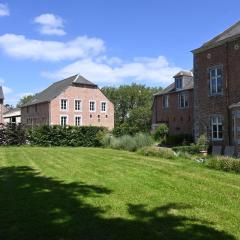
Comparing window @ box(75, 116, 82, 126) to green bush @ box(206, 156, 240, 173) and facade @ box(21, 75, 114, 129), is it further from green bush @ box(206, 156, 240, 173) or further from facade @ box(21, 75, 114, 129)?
green bush @ box(206, 156, 240, 173)

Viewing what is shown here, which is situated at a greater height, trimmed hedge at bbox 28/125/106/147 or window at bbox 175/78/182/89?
window at bbox 175/78/182/89

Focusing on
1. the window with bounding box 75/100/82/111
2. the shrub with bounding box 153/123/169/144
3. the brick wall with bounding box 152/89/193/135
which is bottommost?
the shrub with bounding box 153/123/169/144

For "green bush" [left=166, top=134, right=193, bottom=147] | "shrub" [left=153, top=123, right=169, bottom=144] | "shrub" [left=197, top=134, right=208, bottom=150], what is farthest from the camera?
"shrub" [left=153, top=123, right=169, bottom=144]

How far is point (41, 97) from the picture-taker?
2544 inches

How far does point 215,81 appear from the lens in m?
28.1

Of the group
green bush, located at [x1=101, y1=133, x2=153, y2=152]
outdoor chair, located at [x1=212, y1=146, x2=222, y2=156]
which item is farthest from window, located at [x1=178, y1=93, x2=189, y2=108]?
outdoor chair, located at [x1=212, y1=146, x2=222, y2=156]

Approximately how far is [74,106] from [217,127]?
34.0m

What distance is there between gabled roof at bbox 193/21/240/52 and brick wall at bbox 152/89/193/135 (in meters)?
10.7

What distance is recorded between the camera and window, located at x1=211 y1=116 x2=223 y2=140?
2747 centimetres

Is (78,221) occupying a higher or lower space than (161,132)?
lower

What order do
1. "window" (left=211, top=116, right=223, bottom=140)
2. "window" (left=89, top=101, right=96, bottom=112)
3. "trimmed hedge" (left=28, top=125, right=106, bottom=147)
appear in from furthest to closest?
"window" (left=89, top=101, right=96, bottom=112)
"trimmed hedge" (left=28, top=125, right=106, bottom=147)
"window" (left=211, top=116, right=223, bottom=140)

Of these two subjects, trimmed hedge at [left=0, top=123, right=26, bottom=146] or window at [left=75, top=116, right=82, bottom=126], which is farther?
window at [left=75, top=116, right=82, bottom=126]

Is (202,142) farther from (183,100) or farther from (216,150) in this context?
(183,100)

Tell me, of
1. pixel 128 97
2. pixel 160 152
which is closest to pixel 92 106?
pixel 128 97
